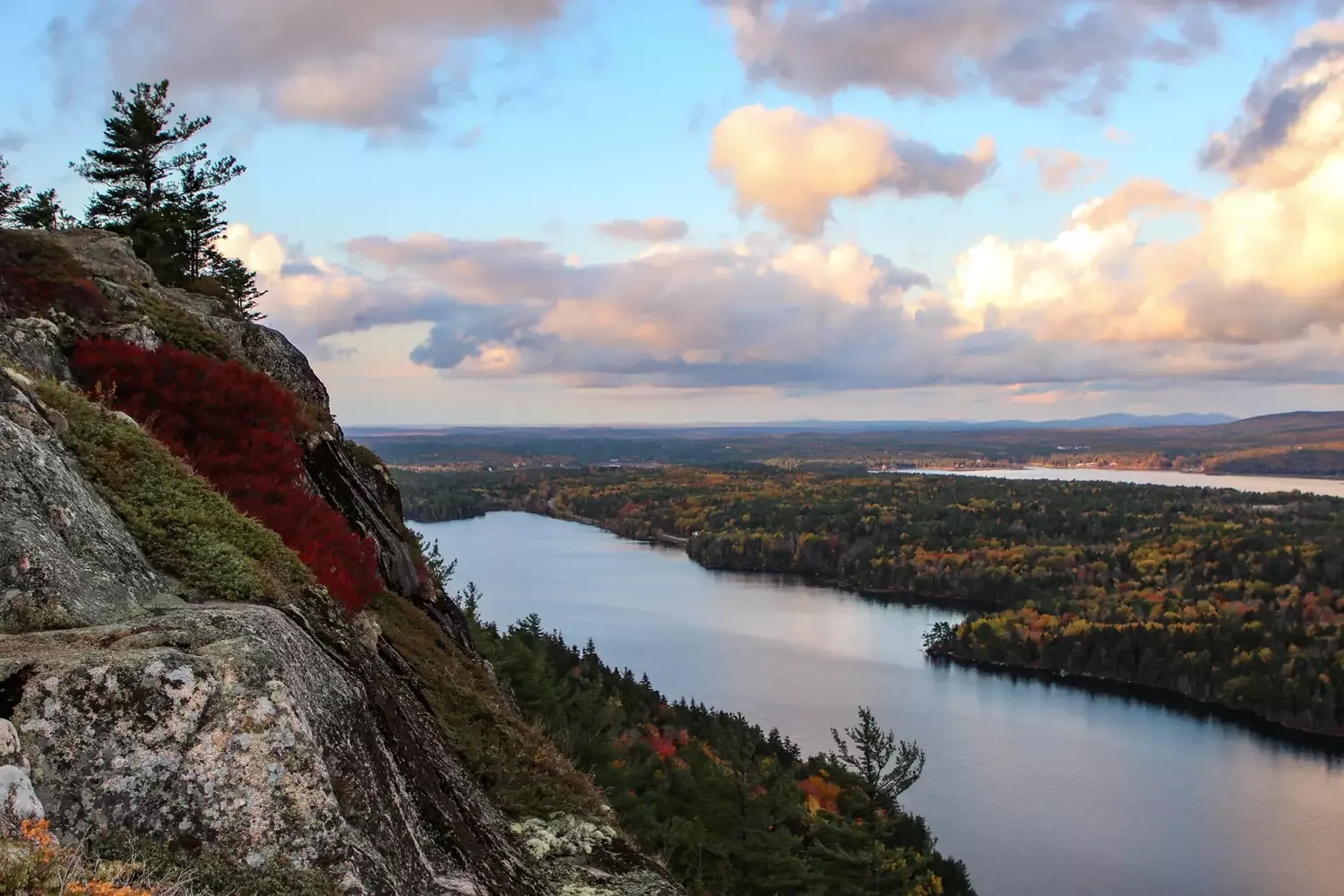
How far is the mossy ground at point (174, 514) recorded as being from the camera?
833cm

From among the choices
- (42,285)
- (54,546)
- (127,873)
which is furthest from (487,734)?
(42,285)

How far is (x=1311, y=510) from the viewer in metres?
178

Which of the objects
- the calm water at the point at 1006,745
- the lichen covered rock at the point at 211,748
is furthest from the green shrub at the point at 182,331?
the calm water at the point at 1006,745

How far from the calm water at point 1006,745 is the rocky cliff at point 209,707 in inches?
1621

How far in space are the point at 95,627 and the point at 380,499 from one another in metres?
13.3

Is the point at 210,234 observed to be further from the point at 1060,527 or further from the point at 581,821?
the point at 1060,527

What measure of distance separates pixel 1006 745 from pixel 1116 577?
86.3 m

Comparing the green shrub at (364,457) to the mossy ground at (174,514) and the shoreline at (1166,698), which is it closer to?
the mossy ground at (174,514)

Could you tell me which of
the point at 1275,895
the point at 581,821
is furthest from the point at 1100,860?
the point at 581,821

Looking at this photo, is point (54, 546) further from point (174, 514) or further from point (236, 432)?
point (236, 432)

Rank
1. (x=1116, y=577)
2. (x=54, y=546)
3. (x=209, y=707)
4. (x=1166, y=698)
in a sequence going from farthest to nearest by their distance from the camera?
(x=1116, y=577), (x=1166, y=698), (x=54, y=546), (x=209, y=707)

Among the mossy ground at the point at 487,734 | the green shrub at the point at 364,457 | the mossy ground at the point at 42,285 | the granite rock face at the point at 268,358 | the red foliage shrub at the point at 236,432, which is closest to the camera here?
the mossy ground at the point at 487,734

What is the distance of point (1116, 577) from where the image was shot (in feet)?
469

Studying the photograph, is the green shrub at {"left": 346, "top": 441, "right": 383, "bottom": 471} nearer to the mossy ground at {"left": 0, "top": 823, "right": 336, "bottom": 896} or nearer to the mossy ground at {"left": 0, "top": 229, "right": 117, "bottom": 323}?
the mossy ground at {"left": 0, "top": 229, "right": 117, "bottom": 323}
